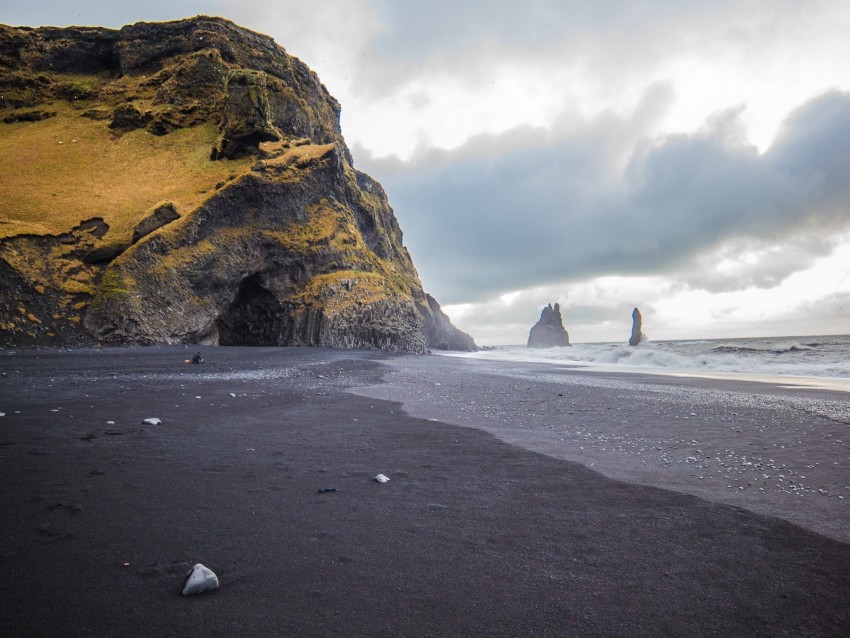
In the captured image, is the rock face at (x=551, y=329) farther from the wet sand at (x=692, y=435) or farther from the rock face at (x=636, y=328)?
the wet sand at (x=692, y=435)

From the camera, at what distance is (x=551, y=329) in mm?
141625

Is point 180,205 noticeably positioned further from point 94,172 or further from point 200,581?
point 200,581

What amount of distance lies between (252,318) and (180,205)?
9289 millimetres

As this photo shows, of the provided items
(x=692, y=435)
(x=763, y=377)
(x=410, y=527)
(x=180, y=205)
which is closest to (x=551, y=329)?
(x=763, y=377)

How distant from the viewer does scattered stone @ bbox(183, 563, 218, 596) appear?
2.16 meters

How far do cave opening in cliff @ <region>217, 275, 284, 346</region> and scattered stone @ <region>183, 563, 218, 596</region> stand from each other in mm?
30551

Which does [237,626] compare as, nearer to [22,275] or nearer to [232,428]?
[232,428]

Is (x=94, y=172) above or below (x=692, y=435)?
above

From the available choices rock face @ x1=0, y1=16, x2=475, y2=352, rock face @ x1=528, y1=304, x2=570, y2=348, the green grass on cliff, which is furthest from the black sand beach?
rock face @ x1=528, y1=304, x2=570, y2=348

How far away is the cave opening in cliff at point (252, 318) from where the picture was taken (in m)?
31.5

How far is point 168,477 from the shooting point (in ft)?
12.9

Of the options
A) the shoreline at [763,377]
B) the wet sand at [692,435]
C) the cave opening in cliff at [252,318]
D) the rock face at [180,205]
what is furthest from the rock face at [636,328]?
the wet sand at [692,435]

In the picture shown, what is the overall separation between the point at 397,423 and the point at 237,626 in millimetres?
5223

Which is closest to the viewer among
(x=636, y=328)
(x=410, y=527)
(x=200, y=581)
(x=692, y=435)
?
(x=200, y=581)
